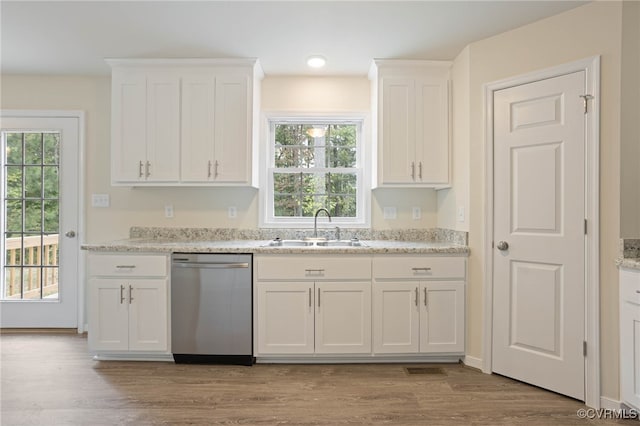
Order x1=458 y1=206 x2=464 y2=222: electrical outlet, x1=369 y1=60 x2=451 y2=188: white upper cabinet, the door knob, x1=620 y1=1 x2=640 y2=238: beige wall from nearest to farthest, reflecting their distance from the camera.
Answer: x1=620 y1=1 x2=640 y2=238: beige wall
the door knob
x1=458 y1=206 x2=464 y2=222: electrical outlet
x1=369 y1=60 x2=451 y2=188: white upper cabinet

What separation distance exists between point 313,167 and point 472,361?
2.10 meters

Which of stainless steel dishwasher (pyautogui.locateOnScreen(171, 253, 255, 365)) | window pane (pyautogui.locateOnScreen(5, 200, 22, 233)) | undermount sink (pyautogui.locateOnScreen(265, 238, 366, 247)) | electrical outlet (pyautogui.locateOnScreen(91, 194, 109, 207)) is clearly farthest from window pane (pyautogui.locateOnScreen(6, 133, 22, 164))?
undermount sink (pyautogui.locateOnScreen(265, 238, 366, 247))

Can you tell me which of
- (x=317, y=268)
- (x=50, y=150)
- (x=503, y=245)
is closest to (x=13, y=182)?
(x=50, y=150)

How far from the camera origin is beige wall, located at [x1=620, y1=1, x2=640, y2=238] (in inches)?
80.7

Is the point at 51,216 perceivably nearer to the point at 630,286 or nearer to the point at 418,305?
the point at 418,305

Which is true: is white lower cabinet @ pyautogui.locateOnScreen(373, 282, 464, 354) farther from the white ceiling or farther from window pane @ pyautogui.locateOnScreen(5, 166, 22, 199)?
window pane @ pyautogui.locateOnScreen(5, 166, 22, 199)

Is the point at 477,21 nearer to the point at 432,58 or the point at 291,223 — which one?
the point at 432,58

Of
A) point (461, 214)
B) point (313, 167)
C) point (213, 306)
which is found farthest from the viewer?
point (313, 167)

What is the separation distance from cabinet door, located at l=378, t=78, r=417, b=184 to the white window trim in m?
0.39

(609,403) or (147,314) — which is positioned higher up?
(147,314)

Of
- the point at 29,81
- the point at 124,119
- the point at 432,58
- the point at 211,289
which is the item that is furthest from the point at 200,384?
the point at 29,81

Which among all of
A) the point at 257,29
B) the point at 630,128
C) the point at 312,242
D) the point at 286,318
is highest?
the point at 257,29

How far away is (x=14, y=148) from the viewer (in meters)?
3.39

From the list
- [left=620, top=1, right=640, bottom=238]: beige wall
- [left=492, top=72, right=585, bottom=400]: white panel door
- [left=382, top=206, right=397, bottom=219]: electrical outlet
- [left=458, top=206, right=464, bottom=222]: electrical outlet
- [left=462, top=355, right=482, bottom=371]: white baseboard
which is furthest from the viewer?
[left=382, top=206, right=397, bottom=219]: electrical outlet
